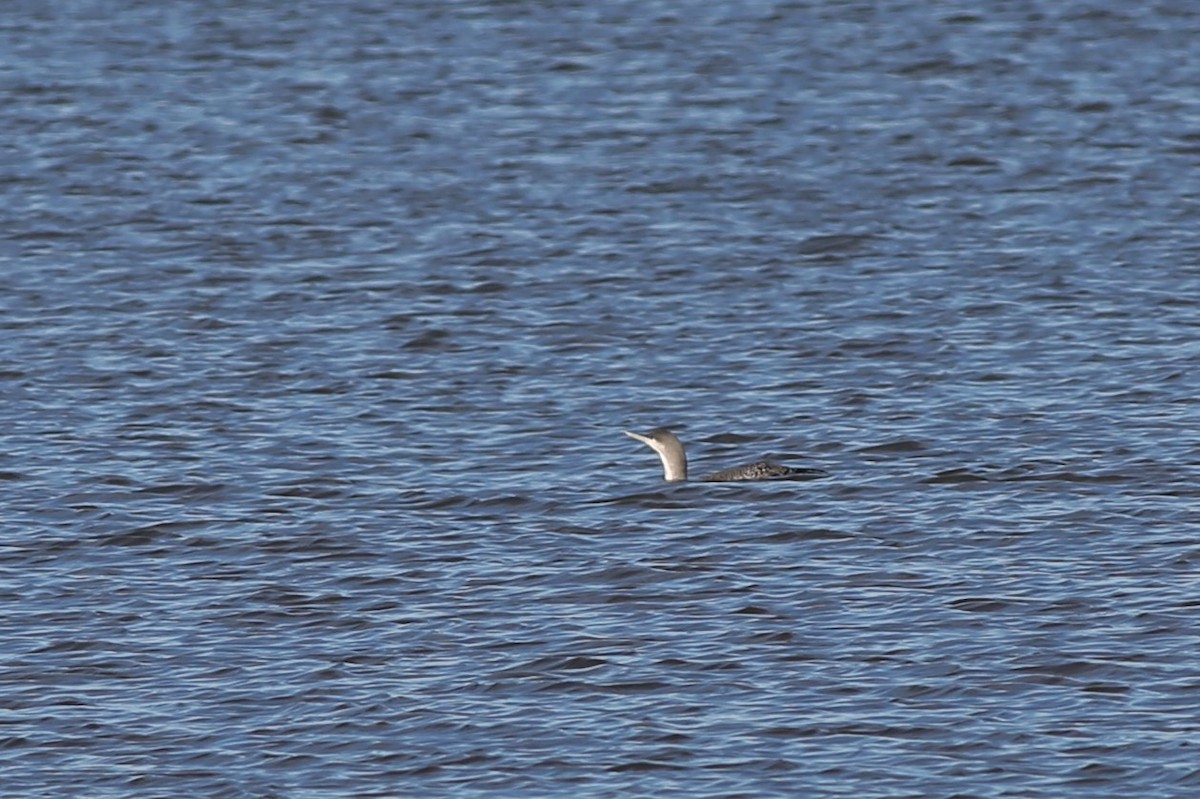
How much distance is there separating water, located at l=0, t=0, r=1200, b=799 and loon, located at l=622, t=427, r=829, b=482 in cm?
15

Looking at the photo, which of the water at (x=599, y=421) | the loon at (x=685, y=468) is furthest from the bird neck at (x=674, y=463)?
the water at (x=599, y=421)

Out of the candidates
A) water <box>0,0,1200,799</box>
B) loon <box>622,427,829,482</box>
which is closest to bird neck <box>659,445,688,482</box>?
loon <box>622,427,829,482</box>

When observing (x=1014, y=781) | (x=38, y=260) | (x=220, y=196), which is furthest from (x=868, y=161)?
(x=1014, y=781)

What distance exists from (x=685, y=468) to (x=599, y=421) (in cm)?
210

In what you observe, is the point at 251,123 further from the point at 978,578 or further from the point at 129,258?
the point at 978,578

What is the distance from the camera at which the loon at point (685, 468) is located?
57.5 feet

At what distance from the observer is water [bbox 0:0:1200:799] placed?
507 inches

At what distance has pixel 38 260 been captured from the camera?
26.1 m

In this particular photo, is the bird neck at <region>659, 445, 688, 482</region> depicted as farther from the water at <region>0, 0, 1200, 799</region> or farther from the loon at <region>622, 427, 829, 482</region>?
the water at <region>0, 0, 1200, 799</region>

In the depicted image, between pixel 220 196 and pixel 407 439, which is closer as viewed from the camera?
pixel 407 439

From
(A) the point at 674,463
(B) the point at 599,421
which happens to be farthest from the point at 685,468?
(B) the point at 599,421

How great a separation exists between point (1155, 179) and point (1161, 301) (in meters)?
6.29

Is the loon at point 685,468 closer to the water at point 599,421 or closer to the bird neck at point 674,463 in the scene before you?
the bird neck at point 674,463

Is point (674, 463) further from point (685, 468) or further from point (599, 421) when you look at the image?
point (599, 421)
